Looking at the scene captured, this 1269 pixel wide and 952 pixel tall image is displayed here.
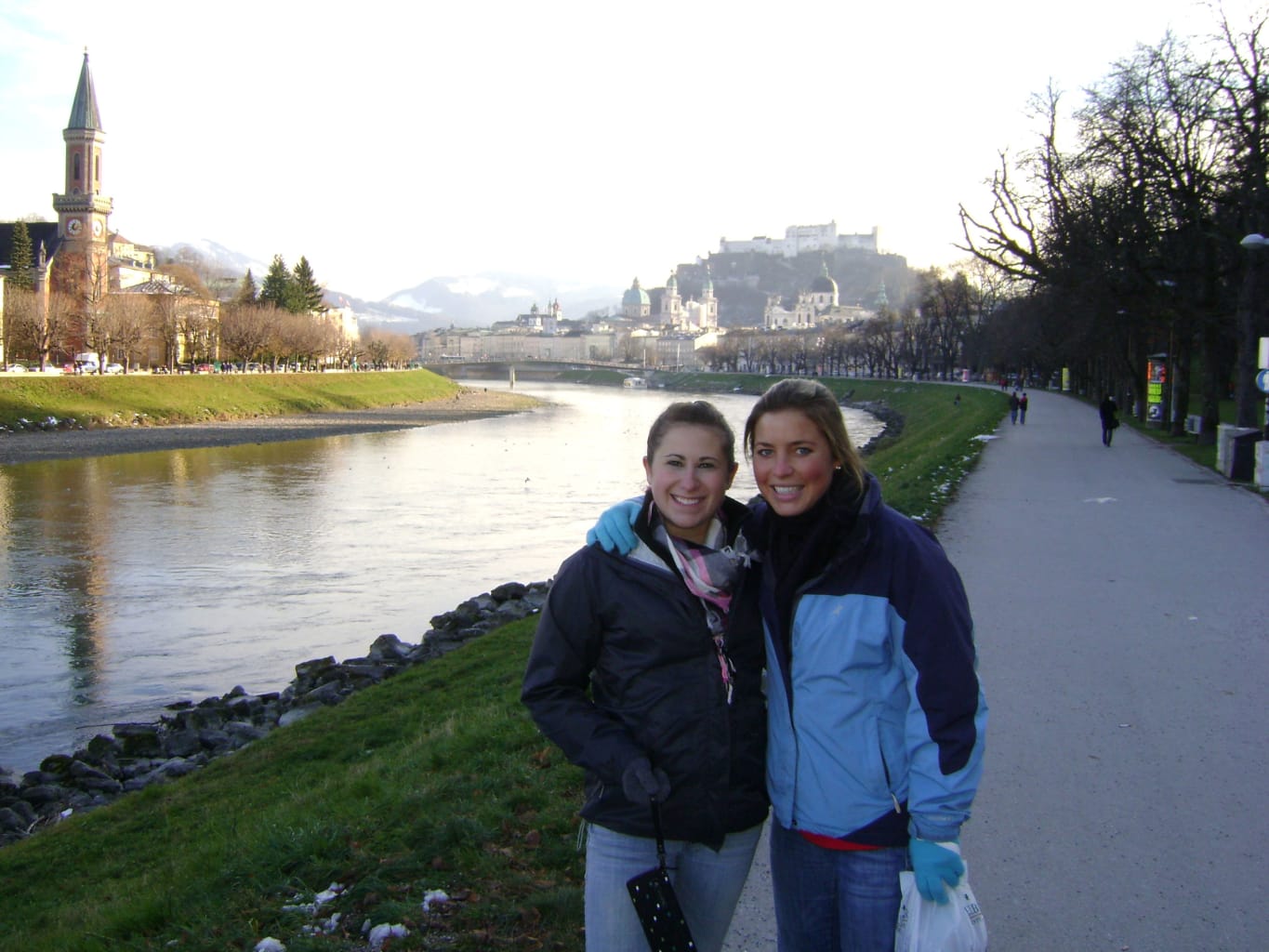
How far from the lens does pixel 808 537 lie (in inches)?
103

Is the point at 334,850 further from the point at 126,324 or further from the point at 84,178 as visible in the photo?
the point at 84,178

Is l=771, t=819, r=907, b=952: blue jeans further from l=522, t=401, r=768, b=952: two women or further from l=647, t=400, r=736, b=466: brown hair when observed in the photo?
l=647, t=400, r=736, b=466: brown hair

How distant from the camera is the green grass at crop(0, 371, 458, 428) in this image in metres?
45.7

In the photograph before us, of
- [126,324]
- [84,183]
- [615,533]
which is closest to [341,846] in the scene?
[615,533]

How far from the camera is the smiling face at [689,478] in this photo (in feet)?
8.84

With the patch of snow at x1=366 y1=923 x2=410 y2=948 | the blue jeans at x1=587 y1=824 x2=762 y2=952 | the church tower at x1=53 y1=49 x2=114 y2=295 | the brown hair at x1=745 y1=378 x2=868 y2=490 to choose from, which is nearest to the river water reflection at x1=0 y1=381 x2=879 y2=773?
the patch of snow at x1=366 y1=923 x2=410 y2=948

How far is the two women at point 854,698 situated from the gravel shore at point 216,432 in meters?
37.2

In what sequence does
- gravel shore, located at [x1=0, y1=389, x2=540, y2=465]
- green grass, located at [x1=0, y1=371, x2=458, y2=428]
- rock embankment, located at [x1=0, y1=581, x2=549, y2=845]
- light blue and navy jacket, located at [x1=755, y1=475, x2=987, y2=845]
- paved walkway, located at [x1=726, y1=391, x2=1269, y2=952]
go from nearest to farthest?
light blue and navy jacket, located at [x1=755, y1=475, x2=987, y2=845] → paved walkway, located at [x1=726, y1=391, x2=1269, y2=952] → rock embankment, located at [x1=0, y1=581, x2=549, y2=845] → gravel shore, located at [x1=0, y1=389, x2=540, y2=465] → green grass, located at [x1=0, y1=371, x2=458, y2=428]

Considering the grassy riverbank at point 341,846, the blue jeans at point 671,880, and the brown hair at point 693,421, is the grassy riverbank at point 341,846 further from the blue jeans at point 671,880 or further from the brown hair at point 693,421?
the brown hair at point 693,421

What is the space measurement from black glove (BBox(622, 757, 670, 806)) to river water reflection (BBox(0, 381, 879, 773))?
9.03m

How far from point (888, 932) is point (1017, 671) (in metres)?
4.85

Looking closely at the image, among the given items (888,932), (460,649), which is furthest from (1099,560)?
(888,932)

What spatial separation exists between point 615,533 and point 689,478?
226mm

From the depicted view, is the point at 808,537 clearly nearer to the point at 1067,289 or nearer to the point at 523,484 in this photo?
the point at 1067,289
